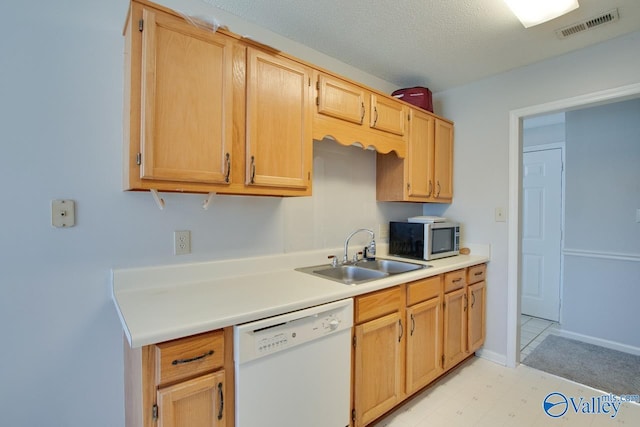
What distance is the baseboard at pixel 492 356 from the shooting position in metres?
2.54

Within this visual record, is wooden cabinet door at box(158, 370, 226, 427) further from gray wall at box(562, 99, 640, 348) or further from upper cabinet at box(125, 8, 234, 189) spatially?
gray wall at box(562, 99, 640, 348)

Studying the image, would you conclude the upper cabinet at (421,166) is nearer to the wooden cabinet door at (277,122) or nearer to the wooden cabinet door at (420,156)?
the wooden cabinet door at (420,156)

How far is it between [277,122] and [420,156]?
1.34m

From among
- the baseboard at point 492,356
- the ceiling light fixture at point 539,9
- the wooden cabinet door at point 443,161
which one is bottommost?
the baseboard at point 492,356

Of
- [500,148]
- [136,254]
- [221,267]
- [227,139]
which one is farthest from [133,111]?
[500,148]

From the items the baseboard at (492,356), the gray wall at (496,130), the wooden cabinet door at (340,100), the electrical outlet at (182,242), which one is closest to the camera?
the electrical outlet at (182,242)

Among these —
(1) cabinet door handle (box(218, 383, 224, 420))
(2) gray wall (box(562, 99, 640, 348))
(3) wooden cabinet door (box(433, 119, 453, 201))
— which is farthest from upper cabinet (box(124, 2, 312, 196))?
(2) gray wall (box(562, 99, 640, 348))

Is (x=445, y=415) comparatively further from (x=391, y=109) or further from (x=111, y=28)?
(x=111, y=28)

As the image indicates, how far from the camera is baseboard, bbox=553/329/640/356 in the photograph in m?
2.72

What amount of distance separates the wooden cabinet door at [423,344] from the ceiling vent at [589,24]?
1.86m

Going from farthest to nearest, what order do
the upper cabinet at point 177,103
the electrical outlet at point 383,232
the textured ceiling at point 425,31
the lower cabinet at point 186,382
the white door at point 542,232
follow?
the white door at point 542,232 < the electrical outlet at point 383,232 < the textured ceiling at point 425,31 < the upper cabinet at point 177,103 < the lower cabinet at point 186,382

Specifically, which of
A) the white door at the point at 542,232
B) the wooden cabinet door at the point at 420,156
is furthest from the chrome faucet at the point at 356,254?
the white door at the point at 542,232

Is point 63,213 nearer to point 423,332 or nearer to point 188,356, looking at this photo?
point 188,356

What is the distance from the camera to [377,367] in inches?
67.7
